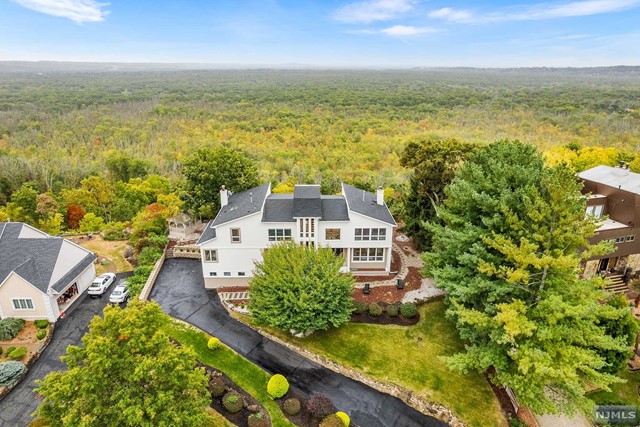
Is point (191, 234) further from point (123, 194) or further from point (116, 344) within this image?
point (116, 344)

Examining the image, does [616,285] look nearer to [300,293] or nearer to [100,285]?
[300,293]

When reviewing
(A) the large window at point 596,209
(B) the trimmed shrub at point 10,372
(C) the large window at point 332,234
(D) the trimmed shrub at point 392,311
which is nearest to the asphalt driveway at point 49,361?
(B) the trimmed shrub at point 10,372

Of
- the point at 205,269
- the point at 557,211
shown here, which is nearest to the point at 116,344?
the point at 205,269

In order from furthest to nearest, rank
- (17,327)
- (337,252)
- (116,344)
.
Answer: (337,252) < (17,327) < (116,344)

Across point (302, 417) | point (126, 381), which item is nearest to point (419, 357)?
point (302, 417)

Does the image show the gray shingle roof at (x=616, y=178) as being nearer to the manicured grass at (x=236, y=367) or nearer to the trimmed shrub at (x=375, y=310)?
the trimmed shrub at (x=375, y=310)

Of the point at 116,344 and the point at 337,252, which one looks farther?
the point at 337,252
